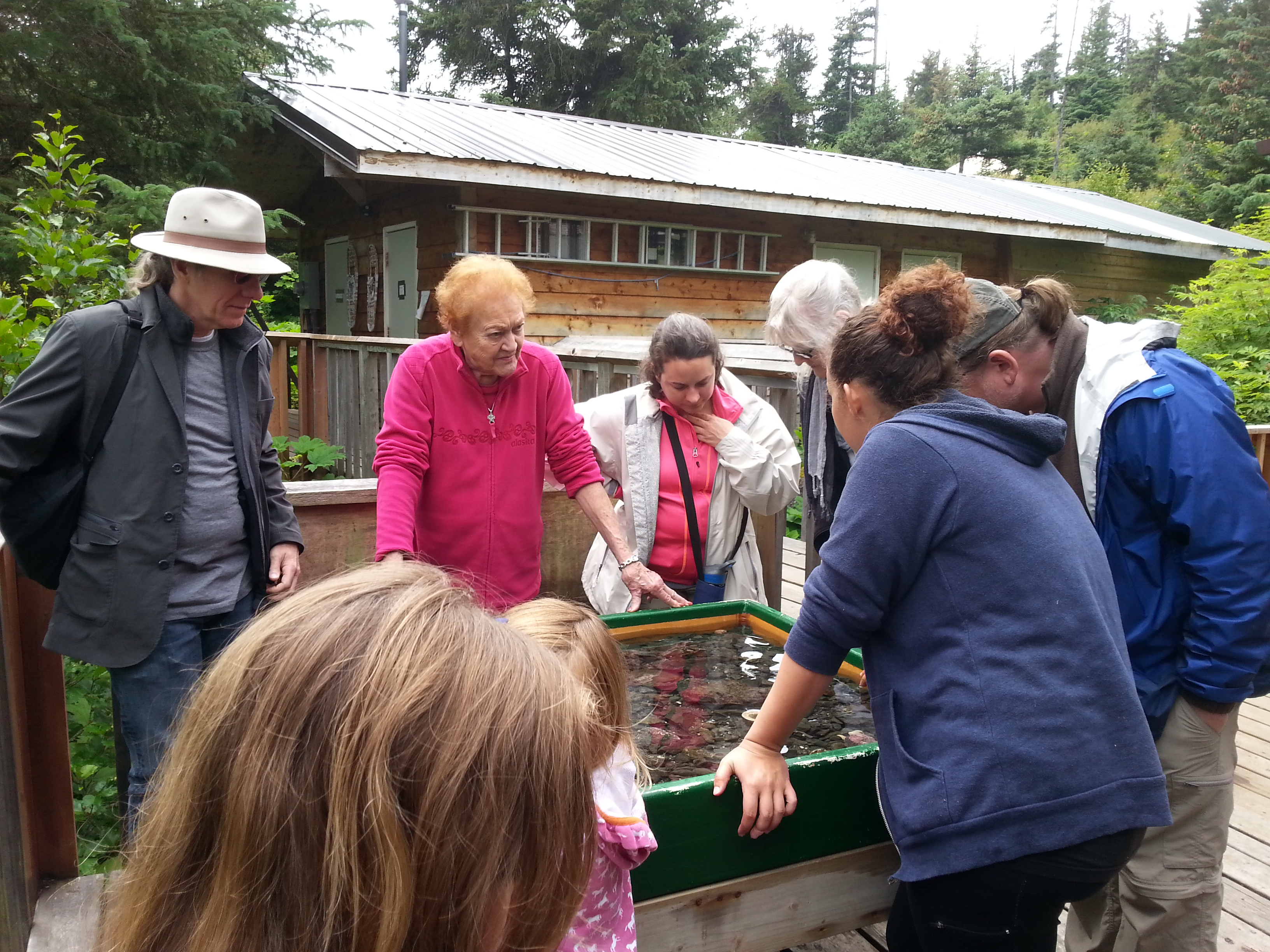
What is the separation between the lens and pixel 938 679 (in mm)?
1380

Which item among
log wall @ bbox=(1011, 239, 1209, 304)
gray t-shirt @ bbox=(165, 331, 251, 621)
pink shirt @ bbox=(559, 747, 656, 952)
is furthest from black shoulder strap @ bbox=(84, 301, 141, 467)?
log wall @ bbox=(1011, 239, 1209, 304)

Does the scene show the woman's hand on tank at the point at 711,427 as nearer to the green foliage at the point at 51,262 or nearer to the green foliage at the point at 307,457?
the green foliage at the point at 51,262

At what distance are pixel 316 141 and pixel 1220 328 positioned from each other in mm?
8503

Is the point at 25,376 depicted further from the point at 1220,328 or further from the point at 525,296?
the point at 1220,328

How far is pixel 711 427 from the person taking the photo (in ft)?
9.43

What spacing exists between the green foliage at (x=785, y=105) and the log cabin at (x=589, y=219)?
2704 cm

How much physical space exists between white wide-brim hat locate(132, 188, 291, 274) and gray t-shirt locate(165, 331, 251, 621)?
21 centimetres

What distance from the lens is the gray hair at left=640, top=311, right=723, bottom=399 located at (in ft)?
9.23

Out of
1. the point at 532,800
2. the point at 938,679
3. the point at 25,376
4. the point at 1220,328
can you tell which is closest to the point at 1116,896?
the point at 938,679

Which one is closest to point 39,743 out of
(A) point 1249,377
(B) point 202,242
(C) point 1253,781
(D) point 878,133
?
(B) point 202,242

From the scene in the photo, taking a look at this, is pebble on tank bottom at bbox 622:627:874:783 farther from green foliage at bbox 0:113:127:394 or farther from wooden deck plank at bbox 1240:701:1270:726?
wooden deck plank at bbox 1240:701:1270:726

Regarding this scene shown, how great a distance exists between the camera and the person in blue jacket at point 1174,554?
1728 mm

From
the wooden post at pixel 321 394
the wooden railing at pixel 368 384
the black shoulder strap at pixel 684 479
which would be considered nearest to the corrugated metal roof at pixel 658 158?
the wooden post at pixel 321 394

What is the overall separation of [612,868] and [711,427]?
1.78 metres
